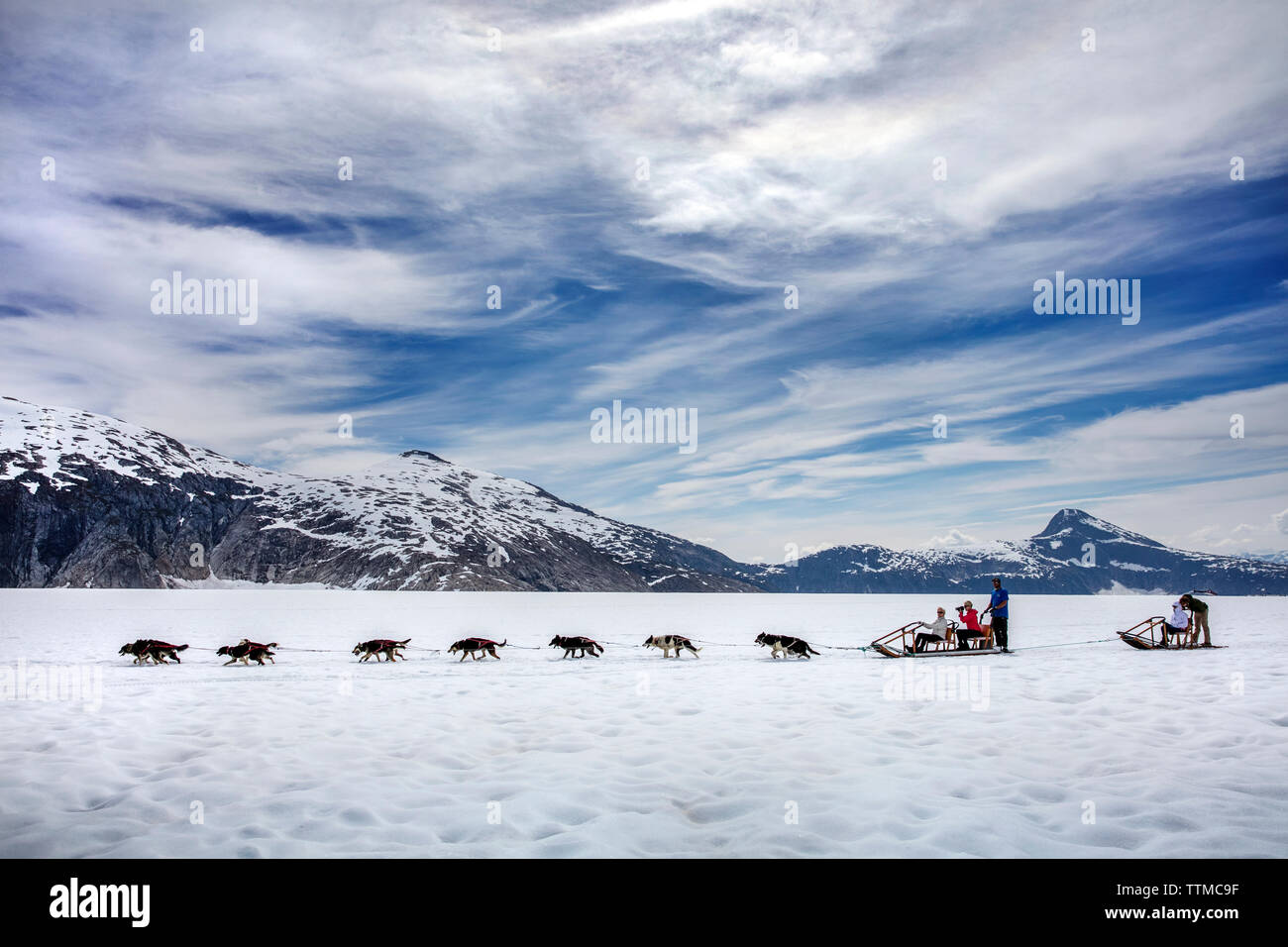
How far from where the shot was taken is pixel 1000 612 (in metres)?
26.3

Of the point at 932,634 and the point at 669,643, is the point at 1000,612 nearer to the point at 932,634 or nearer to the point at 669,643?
the point at 932,634

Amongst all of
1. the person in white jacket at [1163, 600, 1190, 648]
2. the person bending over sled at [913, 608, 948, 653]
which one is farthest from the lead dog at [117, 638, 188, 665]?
the person in white jacket at [1163, 600, 1190, 648]

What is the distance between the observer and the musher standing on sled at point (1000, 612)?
1011 inches

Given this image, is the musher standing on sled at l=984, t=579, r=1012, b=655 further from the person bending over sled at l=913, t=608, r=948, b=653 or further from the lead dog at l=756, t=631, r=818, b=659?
the lead dog at l=756, t=631, r=818, b=659

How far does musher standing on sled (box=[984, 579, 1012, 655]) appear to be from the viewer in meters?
25.7

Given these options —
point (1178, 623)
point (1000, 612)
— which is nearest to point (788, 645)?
point (1000, 612)
